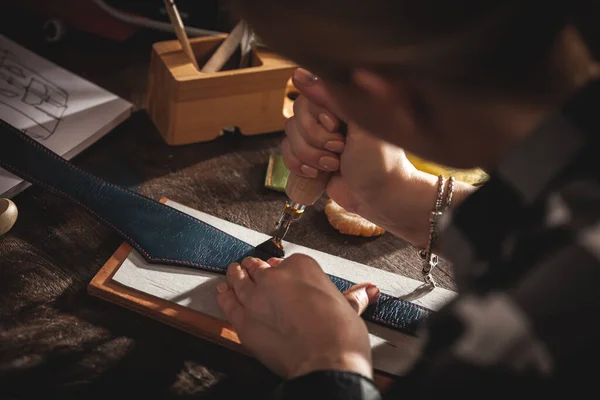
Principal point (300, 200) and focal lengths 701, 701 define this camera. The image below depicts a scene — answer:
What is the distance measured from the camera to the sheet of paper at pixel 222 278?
27.1 inches

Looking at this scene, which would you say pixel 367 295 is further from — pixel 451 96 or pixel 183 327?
pixel 451 96

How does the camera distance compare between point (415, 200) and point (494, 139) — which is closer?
point (494, 139)

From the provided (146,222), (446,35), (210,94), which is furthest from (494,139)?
(210,94)

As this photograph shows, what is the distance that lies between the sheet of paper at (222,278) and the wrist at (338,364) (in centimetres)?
10

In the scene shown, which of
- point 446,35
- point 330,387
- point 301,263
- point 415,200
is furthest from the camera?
point 415,200

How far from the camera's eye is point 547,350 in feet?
1.28

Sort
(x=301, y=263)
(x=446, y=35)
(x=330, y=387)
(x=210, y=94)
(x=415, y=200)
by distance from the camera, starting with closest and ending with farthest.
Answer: (x=446, y=35)
(x=330, y=387)
(x=301, y=263)
(x=415, y=200)
(x=210, y=94)

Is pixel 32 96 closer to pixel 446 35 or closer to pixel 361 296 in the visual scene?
pixel 361 296

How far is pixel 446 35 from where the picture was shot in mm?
370

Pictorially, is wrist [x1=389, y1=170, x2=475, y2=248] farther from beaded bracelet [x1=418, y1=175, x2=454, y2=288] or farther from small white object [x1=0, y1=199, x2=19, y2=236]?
small white object [x1=0, y1=199, x2=19, y2=236]

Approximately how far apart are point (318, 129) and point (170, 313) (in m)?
0.24

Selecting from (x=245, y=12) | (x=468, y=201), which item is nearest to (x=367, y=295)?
(x=468, y=201)

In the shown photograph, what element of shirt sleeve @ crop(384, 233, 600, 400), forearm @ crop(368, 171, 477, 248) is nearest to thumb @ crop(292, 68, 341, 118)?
forearm @ crop(368, 171, 477, 248)

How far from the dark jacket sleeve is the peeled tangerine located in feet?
0.98
